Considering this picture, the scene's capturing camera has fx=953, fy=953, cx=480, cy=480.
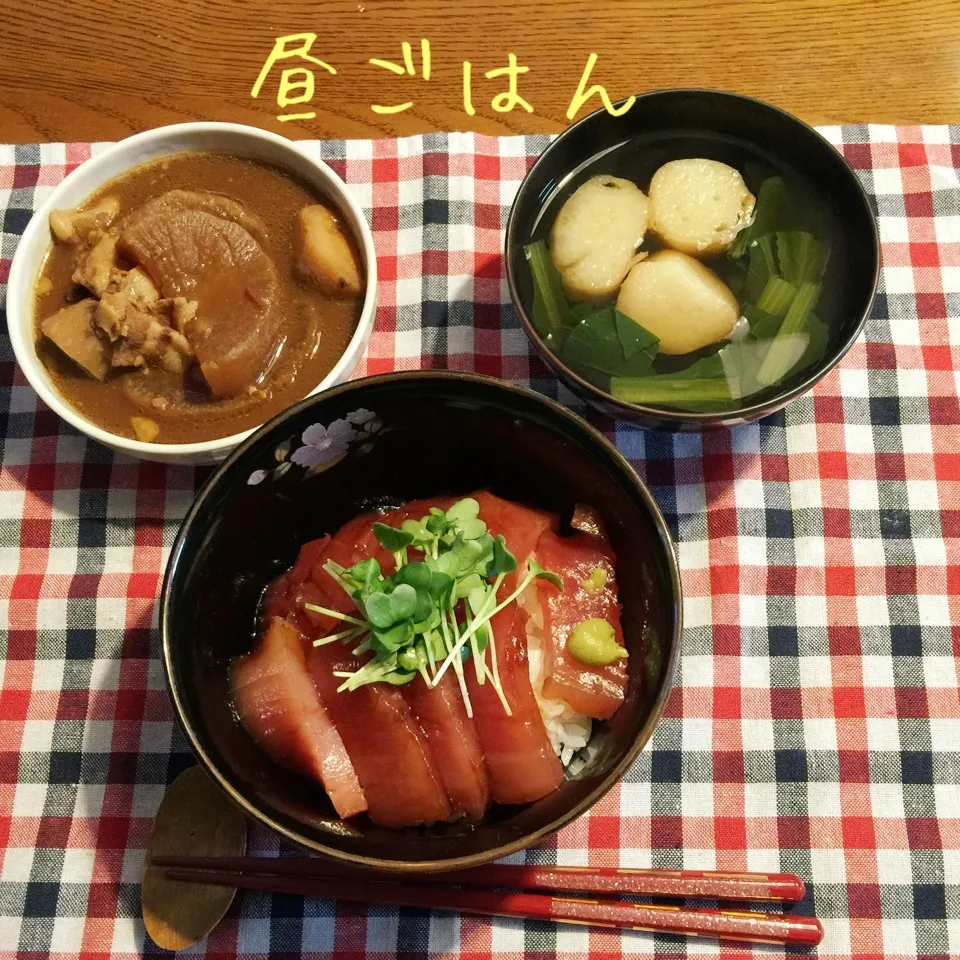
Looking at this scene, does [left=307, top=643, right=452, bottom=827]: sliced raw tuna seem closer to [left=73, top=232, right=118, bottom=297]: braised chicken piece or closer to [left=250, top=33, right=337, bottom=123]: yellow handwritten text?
[left=73, top=232, right=118, bottom=297]: braised chicken piece

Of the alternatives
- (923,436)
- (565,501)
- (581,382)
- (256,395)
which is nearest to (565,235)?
(581,382)

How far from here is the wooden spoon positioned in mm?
1760

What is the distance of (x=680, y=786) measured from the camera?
183cm

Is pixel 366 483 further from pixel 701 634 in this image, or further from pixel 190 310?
pixel 701 634

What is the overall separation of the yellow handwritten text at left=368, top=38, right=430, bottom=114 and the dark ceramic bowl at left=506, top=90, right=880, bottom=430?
0.49 meters

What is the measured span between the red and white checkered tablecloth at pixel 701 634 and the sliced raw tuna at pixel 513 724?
1.19 feet

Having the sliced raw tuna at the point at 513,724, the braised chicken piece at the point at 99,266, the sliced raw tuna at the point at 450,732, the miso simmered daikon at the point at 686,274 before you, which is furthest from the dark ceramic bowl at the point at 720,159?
the braised chicken piece at the point at 99,266

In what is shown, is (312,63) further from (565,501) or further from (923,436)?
(923,436)

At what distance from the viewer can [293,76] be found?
2176mm

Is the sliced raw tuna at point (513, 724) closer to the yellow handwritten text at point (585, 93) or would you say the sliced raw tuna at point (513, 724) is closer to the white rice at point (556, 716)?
the white rice at point (556, 716)

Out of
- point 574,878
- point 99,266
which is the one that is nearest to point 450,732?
point 574,878

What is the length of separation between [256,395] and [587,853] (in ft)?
3.53

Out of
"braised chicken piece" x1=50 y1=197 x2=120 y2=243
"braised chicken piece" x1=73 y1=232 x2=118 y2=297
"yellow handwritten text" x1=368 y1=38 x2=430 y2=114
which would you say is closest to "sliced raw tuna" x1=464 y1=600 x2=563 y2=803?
"braised chicken piece" x1=73 y1=232 x2=118 y2=297

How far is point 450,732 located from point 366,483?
1.76 ft
